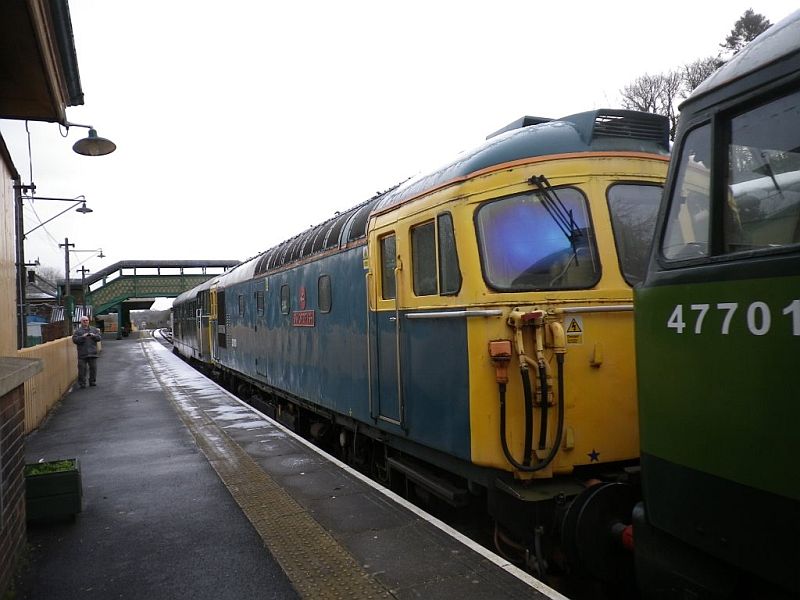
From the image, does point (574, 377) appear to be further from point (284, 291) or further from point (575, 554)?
point (284, 291)

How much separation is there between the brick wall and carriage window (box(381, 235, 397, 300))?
3.15 metres

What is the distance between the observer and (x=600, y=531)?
374cm

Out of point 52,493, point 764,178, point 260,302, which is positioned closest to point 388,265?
point 52,493

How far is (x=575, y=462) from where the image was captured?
4191 mm

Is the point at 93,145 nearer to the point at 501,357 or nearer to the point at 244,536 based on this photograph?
the point at 244,536

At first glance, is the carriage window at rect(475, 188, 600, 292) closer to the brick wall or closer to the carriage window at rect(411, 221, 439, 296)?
the carriage window at rect(411, 221, 439, 296)

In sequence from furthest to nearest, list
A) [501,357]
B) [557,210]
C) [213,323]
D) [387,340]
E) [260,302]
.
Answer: [213,323] < [260,302] < [387,340] < [557,210] < [501,357]

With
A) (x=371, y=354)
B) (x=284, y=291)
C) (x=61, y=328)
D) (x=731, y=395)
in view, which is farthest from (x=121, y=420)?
(x=61, y=328)

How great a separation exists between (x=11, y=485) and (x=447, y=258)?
3.45m

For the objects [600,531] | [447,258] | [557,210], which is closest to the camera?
A: [600,531]

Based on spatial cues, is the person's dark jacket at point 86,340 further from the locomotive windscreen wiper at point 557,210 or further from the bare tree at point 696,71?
the bare tree at point 696,71

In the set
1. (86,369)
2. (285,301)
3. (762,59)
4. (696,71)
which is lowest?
(86,369)

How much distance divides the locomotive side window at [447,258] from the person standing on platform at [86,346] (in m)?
13.3

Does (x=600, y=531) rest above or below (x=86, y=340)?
below
